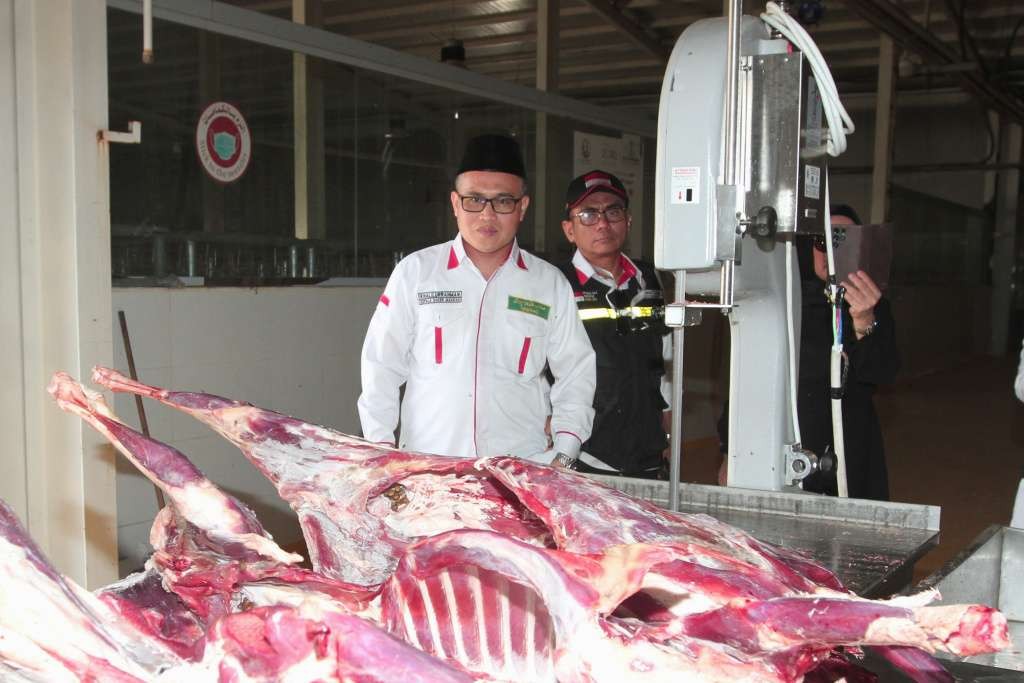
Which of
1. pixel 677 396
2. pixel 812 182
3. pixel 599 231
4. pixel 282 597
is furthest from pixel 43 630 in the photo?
pixel 599 231

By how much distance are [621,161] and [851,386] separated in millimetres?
4809

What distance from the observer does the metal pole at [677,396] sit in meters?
2.01

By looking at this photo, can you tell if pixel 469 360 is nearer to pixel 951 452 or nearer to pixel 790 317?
pixel 790 317

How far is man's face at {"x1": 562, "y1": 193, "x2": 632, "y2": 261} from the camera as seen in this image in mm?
3443

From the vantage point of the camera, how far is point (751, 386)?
7.41ft

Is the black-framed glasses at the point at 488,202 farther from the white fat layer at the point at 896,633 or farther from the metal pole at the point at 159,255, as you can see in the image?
the metal pole at the point at 159,255

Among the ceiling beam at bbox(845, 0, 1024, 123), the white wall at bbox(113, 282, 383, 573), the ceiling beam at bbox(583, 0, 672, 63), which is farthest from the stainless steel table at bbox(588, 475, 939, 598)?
the ceiling beam at bbox(583, 0, 672, 63)

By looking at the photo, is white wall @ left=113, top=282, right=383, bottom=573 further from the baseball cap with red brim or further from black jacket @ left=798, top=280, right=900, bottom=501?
black jacket @ left=798, top=280, right=900, bottom=501

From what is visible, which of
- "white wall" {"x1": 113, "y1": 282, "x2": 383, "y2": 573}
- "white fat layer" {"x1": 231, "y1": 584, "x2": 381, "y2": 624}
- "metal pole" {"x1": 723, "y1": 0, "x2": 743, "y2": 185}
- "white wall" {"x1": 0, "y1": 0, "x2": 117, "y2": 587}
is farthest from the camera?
"white wall" {"x1": 113, "y1": 282, "x2": 383, "y2": 573}

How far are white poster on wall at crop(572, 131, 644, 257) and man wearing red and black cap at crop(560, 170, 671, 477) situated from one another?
3.83m

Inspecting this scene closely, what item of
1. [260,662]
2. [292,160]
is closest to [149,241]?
[292,160]

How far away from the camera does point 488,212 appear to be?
9.07 feet

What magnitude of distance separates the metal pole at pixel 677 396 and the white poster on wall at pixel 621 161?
5299 mm

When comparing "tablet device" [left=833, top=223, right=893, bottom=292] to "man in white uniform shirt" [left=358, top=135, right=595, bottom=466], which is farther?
"man in white uniform shirt" [left=358, top=135, right=595, bottom=466]
